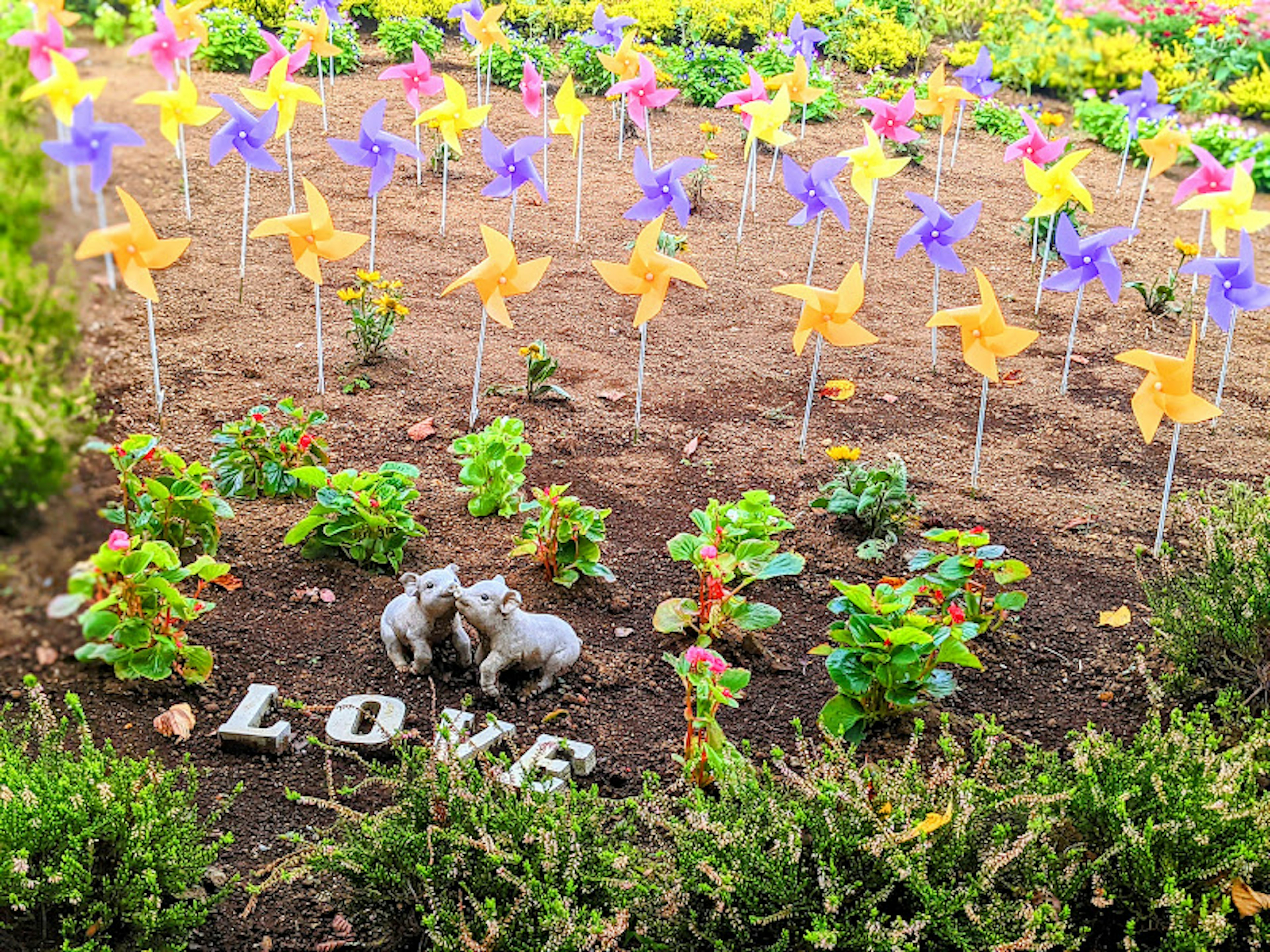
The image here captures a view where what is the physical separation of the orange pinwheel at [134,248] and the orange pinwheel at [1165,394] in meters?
2.56

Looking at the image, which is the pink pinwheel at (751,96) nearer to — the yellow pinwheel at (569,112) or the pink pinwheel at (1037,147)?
the yellow pinwheel at (569,112)

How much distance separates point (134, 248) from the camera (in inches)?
98.6

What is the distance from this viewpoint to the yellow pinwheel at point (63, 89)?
1.59 metres

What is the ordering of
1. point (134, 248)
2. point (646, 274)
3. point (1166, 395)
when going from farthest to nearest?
point (646, 274) → point (1166, 395) → point (134, 248)

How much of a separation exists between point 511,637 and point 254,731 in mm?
619

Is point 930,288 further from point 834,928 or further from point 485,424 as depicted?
point 834,928

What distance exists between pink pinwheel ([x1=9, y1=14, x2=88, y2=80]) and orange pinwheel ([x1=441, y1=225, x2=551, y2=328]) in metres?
2.20

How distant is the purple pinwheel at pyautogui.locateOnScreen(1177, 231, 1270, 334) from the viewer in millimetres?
3783

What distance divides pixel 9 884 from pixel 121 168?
1260mm

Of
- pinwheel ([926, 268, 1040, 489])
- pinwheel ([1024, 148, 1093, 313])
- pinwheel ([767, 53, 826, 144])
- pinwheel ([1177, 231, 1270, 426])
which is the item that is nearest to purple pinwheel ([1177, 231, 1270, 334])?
pinwheel ([1177, 231, 1270, 426])

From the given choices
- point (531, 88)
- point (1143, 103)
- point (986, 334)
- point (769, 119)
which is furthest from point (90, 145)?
point (1143, 103)

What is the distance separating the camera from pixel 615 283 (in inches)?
155

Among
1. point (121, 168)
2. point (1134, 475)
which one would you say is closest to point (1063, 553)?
point (1134, 475)

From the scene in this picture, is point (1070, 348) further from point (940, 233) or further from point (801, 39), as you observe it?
point (801, 39)
